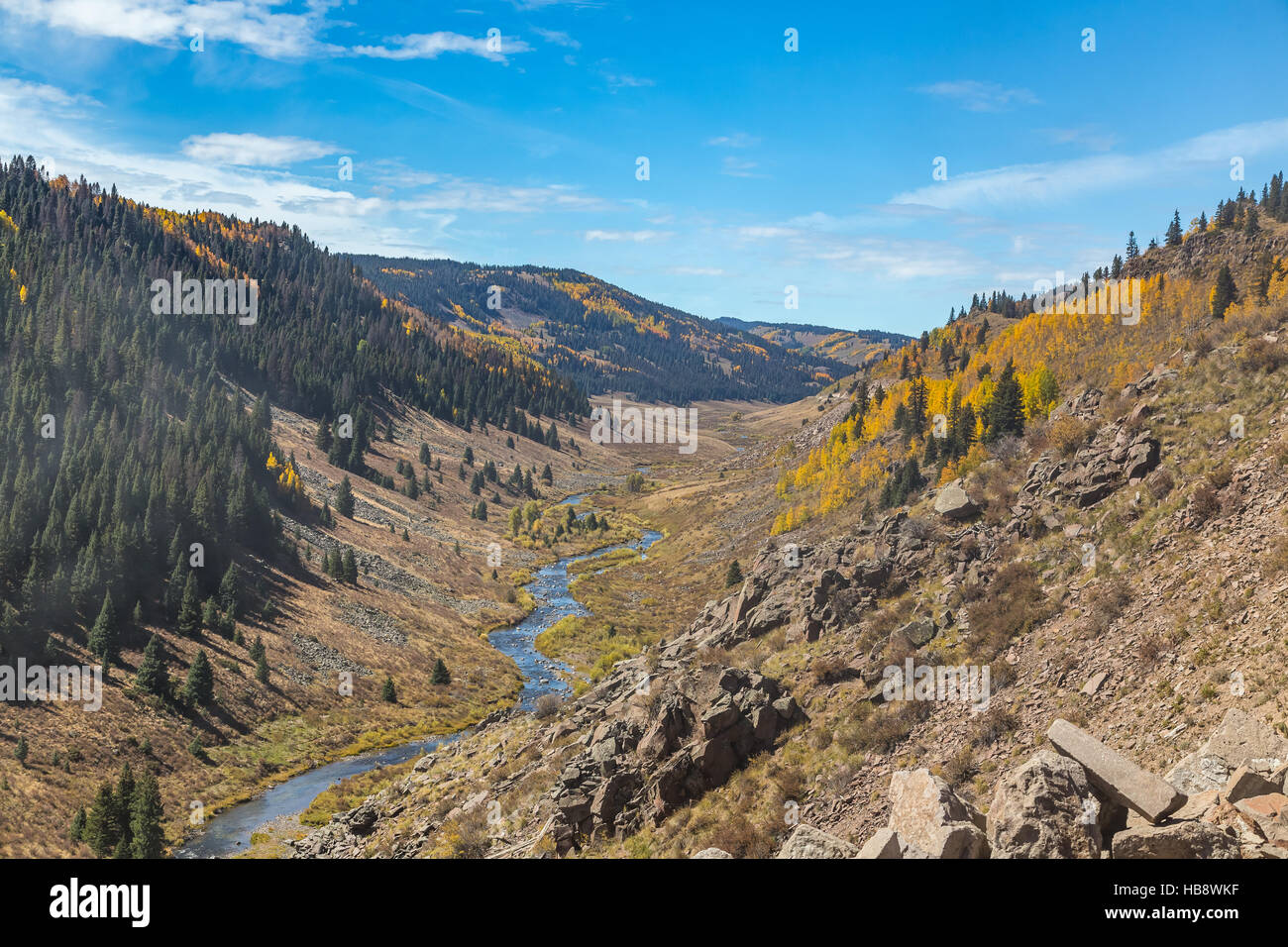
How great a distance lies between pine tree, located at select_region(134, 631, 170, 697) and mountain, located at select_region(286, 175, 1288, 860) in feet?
89.4

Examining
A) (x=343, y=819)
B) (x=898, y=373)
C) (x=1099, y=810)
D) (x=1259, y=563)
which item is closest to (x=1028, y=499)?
(x=1259, y=563)

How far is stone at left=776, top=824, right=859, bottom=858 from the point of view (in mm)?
13250

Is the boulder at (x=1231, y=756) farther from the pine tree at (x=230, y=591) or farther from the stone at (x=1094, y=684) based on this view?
the pine tree at (x=230, y=591)

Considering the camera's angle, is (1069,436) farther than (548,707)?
No

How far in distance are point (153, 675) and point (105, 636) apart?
676 cm

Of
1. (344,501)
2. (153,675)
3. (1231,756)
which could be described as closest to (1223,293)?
(1231,756)

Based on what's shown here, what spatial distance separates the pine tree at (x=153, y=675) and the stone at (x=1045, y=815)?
6545 centimetres

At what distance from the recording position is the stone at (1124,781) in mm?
11719

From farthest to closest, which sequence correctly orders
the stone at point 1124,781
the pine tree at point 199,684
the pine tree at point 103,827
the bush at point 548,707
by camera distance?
the pine tree at point 199,684
the bush at point 548,707
the pine tree at point 103,827
the stone at point 1124,781

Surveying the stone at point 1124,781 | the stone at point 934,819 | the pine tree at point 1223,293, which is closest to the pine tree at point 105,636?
the stone at point 934,819

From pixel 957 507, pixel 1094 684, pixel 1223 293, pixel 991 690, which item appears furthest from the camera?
pixel 1223 293

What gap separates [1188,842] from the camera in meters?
10.2

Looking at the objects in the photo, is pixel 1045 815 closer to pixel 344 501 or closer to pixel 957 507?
pixel 957 507

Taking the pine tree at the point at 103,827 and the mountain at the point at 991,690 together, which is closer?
the mountain at the point at 991,690
